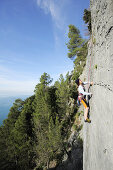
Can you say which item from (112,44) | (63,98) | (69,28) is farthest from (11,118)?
(69,28)

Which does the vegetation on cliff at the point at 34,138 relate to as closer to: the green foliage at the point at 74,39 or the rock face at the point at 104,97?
the green foliage at the point at 74,39

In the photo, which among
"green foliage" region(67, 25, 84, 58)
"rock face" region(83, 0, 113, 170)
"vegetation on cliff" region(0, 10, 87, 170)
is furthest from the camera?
"green foliage" region(67, 25, 84, 58)

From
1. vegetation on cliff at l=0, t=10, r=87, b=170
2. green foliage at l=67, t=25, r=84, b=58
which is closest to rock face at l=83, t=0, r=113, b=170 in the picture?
vegetation on cliff at l=0, t=10, r=87, b=170

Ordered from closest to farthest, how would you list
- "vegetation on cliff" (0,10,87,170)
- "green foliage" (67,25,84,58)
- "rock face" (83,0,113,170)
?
"rock face" (83,0,113,170) < "vegetation on cliff" (0,10,87,170) < "green foliage" (67,25,84,58)

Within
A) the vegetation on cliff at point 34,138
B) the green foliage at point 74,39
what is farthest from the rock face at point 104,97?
the green foliage at point 74,39

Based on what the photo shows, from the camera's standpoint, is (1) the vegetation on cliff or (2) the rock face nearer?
(2) the rock face

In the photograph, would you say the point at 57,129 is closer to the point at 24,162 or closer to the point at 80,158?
the point at 80,158

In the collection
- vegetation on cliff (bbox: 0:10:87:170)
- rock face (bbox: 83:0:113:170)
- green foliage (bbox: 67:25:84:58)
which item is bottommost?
vegetation on cliff (bbox: 0:10:87:170)

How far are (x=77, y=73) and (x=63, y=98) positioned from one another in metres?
10.3

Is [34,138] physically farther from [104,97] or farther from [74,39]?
[74,39]

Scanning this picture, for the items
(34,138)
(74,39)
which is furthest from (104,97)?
(74,39)

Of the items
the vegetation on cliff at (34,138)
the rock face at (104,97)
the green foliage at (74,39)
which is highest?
the green foliage at (74,39)

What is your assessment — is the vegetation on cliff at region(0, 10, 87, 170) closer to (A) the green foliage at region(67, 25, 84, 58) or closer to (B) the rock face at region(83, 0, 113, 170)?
(A) the green foliage at region(67, 25, 84, 58)

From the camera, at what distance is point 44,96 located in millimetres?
17641
